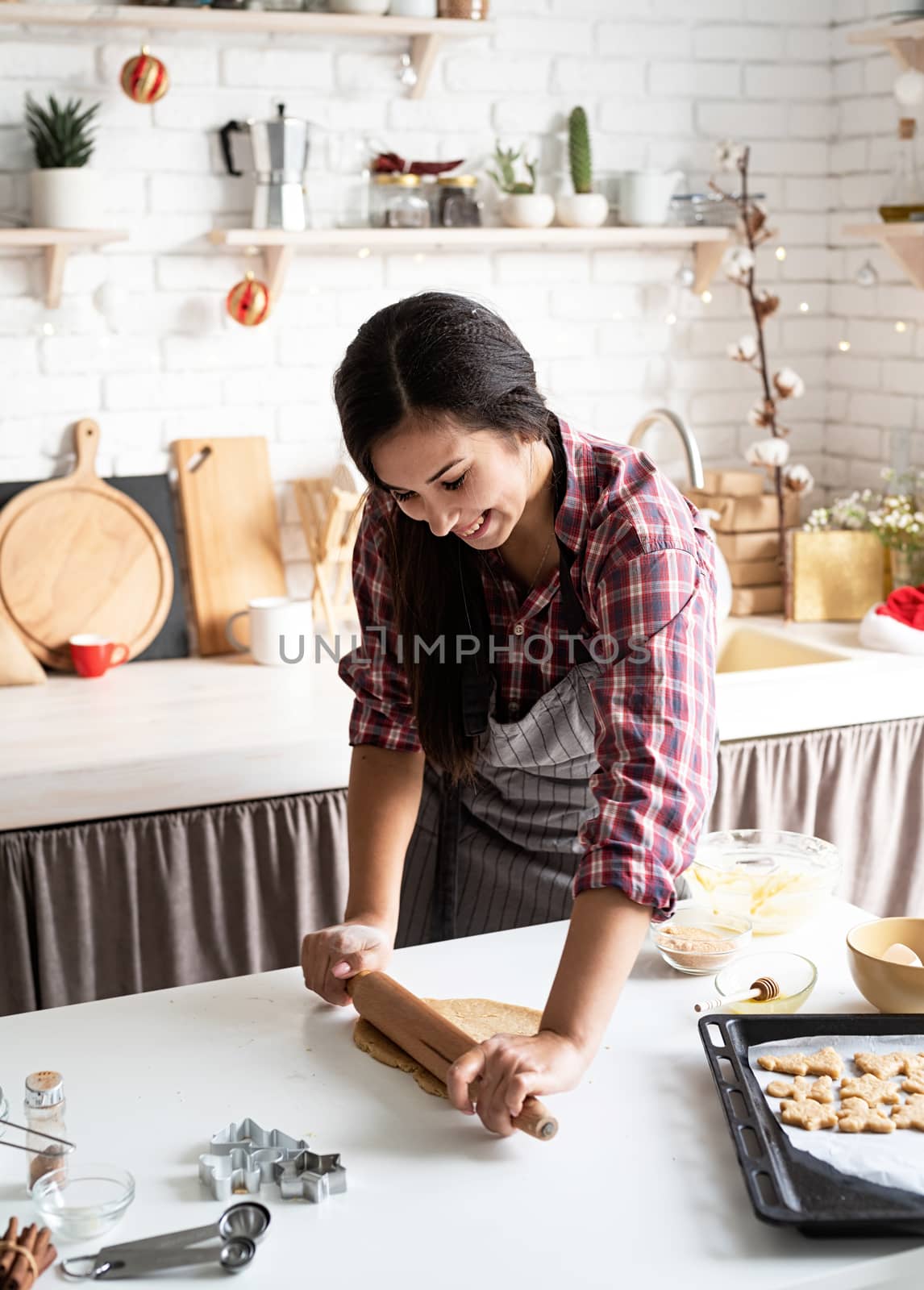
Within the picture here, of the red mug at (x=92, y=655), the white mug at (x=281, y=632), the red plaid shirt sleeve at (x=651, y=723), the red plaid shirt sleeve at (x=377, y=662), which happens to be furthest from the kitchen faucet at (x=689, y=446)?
the red plaid shirt sleeve at (x=651, y=723)

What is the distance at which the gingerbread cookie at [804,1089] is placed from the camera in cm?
123

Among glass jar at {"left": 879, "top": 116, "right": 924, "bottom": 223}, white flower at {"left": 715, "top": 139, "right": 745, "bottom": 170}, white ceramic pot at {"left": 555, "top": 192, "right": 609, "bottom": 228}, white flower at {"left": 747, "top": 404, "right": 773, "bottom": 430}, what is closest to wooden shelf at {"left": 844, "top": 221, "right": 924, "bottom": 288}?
glass jar at {"left": 879, "top": 116, "right": 924, "bottom": 223}

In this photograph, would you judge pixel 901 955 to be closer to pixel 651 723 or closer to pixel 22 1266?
pixel 651 723

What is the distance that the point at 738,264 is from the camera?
319 centimetres

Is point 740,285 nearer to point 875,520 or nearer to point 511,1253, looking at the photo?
point 875,520

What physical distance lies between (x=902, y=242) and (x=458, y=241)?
95cm

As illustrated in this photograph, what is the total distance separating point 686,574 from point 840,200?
2.32 meters

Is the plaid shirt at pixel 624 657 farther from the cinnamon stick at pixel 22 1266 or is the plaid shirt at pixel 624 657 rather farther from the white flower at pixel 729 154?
the white flower at pixel 729 154

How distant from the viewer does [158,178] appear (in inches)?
112

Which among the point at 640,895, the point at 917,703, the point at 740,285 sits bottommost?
the point at 917,703

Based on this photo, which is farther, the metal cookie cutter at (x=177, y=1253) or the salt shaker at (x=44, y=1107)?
the salt shaker at (x=44, y=1107)

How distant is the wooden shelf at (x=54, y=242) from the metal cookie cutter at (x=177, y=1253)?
2024 mm

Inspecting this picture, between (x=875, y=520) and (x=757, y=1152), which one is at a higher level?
(x=875, y=520)

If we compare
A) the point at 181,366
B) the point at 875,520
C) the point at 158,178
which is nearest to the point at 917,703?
the point at 875,520
